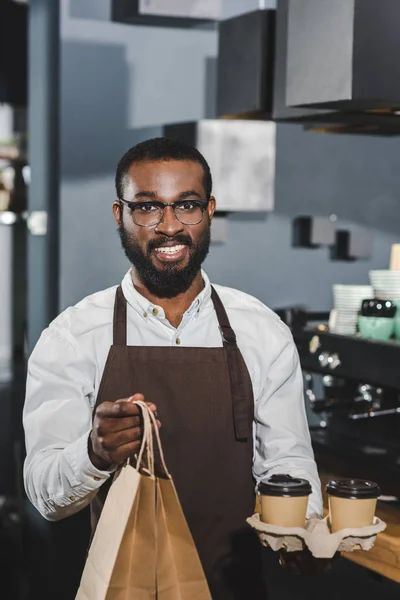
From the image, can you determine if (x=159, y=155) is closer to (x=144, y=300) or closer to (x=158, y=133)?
(x=144, y=300)

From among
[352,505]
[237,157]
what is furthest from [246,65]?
[352,505]

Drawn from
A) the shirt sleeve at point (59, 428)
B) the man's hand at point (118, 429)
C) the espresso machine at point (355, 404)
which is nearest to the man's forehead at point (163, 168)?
the shirt sleeve at point (59, 428)

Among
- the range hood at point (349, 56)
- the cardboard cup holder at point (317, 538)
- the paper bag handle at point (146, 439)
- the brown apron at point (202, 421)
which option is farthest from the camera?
the range hood at point (349, 56)

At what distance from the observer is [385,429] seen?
3.21m

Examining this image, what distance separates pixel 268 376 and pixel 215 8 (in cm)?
206

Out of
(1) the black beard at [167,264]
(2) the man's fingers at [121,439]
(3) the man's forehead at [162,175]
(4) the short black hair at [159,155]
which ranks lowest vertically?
(2) the man's fingers at [121,439]

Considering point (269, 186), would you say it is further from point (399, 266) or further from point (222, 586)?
point (222, 586)

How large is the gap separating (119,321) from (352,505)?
1.93ft

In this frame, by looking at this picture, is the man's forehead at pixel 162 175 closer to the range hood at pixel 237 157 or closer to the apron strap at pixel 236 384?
the apron strap at pixel 236 384

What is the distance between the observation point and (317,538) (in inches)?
69.0

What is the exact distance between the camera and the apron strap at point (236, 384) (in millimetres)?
2037

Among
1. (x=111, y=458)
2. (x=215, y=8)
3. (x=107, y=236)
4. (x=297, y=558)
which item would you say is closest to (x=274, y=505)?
(x=297, y=558)

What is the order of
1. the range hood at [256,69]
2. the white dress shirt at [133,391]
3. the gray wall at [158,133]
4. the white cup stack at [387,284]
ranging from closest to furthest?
the white dress shirt at [133,391]
the range hood at [256,69]
the white cup stack at [387,284]
the gray wall at [158,133]

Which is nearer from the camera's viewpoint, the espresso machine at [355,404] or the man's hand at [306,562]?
the man's hand at [306,562]
